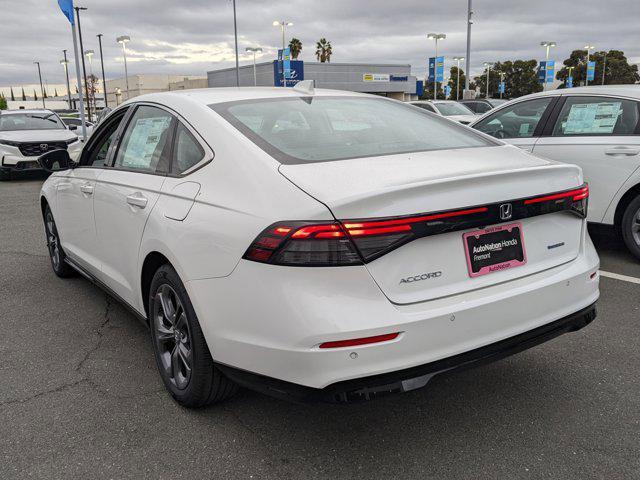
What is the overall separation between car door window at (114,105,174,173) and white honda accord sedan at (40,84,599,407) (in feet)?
0.06

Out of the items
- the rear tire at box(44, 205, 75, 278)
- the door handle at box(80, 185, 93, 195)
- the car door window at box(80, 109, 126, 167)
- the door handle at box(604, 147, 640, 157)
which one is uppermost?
the car door window at box(80, 109, 126, 167)

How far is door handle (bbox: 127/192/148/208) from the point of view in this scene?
3.12 metres

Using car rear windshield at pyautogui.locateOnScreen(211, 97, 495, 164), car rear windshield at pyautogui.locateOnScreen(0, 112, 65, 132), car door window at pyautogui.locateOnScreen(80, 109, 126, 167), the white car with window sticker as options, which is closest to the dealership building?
car rear windshield at pyautogui.locateOnScreen(0, 112, 65, 132)

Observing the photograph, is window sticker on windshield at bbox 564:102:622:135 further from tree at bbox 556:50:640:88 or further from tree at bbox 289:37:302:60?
tree at bbox 556:50:640:88

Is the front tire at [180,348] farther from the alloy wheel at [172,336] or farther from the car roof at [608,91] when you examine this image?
the car roof at [608,91]

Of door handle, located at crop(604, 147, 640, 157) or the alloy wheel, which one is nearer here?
the alloy wheel

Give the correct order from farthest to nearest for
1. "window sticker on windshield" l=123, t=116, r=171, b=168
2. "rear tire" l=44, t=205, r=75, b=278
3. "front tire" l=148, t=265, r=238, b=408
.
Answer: "rear tire" l=44, t=205, r=75, b=278
"window sticker on windshield" l=123, t=116, r=171, b=168
"front tire" l=148, t=265, r=238, b=408

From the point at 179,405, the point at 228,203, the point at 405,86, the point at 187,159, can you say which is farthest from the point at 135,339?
the point at 405,86

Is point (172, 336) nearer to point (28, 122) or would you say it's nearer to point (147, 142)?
point (147, 142)

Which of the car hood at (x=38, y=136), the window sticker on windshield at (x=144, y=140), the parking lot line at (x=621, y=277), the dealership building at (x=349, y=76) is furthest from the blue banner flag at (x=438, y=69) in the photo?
the window sticker on windshield at (x=144, y=140)

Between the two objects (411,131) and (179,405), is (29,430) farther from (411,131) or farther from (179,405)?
(411,131)

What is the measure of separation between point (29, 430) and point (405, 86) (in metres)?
70.2

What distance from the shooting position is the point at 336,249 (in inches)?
85.9

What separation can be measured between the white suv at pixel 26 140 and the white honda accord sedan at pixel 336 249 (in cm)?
1141
